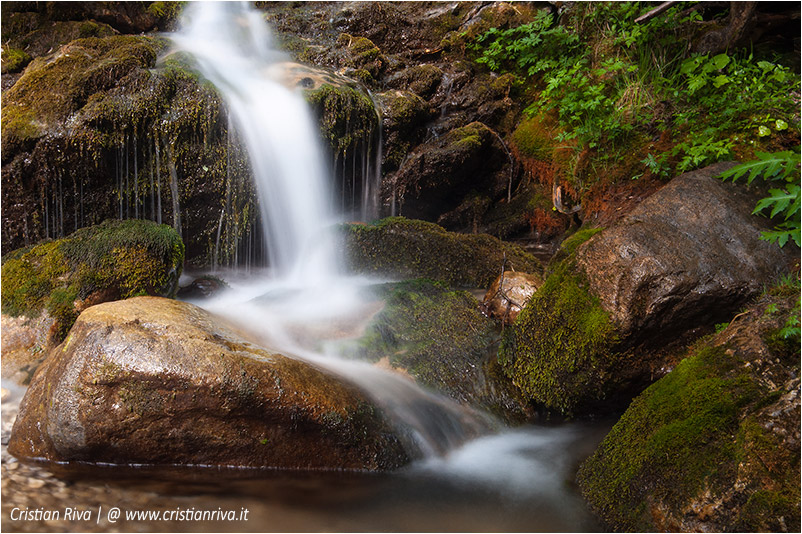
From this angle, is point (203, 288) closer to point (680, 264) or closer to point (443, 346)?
point (443, 346)


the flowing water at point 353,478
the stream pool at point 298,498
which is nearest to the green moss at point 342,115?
the flowing water at point 353,478

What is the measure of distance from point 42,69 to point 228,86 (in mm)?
2084

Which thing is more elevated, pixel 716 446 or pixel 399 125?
pixel 399 125

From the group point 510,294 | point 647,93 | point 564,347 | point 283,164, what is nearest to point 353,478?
point 564,347

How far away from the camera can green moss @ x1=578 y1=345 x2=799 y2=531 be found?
7.17 ft

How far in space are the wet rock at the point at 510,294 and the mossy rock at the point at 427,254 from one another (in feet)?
2.21

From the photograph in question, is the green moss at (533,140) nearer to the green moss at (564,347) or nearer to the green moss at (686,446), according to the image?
the green moss at (564,347)

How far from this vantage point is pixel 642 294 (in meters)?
3.42

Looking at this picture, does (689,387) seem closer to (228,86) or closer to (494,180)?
(494,180)

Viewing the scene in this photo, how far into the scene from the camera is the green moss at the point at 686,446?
219cm

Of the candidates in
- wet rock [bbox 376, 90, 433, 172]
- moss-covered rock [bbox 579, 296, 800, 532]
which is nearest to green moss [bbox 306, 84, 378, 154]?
wet rock [bbox 376, 90, 433, 172]

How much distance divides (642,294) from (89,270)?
15.3 ft

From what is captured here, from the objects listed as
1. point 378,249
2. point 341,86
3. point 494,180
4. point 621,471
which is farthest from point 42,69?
point 621,471

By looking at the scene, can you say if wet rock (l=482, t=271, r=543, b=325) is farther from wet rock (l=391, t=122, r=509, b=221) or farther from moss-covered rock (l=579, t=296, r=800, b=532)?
wet rock (l=391, t=122, r=509, b=221)
